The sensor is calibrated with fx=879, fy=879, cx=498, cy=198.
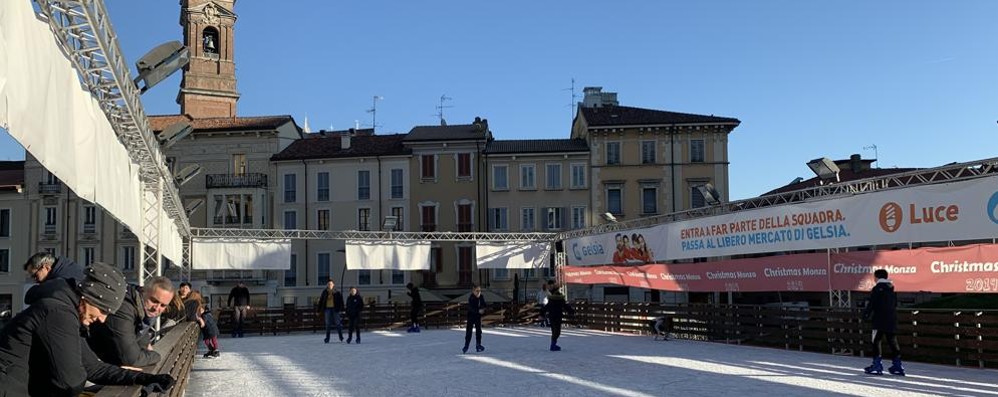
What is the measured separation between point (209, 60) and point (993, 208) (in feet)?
167

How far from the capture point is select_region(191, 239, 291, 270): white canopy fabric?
27.6 meters

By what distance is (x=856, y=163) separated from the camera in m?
50.7

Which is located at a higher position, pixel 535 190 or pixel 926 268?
pixel 535 190

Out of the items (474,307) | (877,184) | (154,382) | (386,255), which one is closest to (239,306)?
(386,255)

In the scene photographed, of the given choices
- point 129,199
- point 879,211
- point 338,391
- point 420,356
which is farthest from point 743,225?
point 129,199

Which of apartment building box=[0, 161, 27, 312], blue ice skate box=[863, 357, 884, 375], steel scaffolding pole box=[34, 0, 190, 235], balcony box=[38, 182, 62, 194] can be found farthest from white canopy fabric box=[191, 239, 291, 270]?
balcony box=[38, 182, 62, 194]

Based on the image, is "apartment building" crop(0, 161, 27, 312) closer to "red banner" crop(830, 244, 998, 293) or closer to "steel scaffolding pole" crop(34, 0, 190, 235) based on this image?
"steel scaffolding pole" crop(34, 0, 190, 235)

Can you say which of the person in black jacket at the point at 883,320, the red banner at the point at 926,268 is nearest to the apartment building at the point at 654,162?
the red banner at the point at 926,268

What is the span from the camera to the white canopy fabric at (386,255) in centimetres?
2995

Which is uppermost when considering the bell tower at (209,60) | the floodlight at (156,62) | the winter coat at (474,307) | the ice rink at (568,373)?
the bell tower at (209,60)

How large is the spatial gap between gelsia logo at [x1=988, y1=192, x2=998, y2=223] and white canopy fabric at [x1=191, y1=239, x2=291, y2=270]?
21007 mm

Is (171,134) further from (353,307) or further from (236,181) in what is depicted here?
(236,181)

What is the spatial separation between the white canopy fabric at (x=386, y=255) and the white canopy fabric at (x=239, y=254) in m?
2.25

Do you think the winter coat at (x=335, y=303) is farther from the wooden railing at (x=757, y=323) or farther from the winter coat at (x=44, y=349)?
the winter coat at (x=44, y=349)
